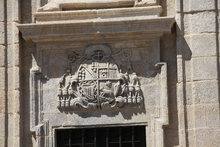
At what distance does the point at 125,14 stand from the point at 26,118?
2.54m

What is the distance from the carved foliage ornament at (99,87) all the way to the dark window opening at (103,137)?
414 mm

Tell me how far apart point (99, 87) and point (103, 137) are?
88cm

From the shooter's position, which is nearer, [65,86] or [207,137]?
[207,137]

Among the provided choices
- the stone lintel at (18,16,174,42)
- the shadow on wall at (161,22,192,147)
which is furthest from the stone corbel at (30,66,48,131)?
the shadow on wall at (161,22,192,147)

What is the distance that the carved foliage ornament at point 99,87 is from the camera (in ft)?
46.0

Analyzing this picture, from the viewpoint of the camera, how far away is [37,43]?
47.1 ft

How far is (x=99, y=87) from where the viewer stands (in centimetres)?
1406

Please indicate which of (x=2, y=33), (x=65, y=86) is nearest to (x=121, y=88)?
(x=65, y=86)

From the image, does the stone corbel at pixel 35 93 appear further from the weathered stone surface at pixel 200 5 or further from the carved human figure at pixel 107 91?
the weathered stone surface at pixel 200 5

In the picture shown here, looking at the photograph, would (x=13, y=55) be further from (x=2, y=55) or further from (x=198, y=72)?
(x=198, y=72)

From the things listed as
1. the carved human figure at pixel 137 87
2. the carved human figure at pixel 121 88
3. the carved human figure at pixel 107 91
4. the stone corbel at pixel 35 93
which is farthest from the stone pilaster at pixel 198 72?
the stone corbel at pixel 35 93

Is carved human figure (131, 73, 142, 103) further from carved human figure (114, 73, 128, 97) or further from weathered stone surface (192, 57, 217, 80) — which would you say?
weathered stone surface (192, 57, 217, 80)

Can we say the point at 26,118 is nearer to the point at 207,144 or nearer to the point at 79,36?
the point at 79,36

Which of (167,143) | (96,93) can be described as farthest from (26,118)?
(167,143)
